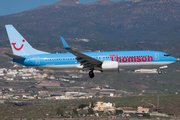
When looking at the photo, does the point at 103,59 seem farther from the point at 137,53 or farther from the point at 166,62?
the point at 166,62

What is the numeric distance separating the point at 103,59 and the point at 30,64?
15483mm

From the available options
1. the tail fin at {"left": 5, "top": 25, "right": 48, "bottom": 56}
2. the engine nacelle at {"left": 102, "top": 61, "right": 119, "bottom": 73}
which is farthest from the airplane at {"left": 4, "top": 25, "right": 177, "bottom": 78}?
the tail fin at {"left": 5, "top": 25, "right": 48, "bottom": 56}

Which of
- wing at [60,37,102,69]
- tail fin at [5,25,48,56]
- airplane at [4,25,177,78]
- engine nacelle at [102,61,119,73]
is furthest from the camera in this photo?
tail fin at [5,25,48,56]

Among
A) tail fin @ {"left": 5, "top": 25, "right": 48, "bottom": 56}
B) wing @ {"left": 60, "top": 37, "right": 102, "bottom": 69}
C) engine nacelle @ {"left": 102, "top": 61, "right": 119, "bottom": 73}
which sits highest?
tail fin @ {"left": 5, "top": 25, "right": 48, "bottom": 56}

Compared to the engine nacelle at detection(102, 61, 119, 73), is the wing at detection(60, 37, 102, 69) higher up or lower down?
higher up

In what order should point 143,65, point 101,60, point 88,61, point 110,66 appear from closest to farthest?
point 110,66 < point 88,61 < point 101,60 < point 143,65

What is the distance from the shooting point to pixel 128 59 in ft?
212

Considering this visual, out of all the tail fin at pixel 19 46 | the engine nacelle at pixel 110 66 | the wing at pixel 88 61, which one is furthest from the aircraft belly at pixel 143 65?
the tail fin at pixel 19 46

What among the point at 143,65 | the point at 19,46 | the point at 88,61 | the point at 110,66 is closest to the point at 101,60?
the point at 110,66

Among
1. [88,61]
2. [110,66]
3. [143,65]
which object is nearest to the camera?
[110,66]

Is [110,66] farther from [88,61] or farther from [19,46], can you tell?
[19,46]

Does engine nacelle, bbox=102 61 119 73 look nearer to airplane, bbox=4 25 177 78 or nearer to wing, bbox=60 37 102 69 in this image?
airplane, bbox=4 25 177 78

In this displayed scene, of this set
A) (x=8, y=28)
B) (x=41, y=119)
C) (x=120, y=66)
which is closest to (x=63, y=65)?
(x=120, y=66)

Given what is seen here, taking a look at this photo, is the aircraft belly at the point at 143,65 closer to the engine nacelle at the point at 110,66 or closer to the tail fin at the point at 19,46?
the engine nacelle at the point at 110,66
